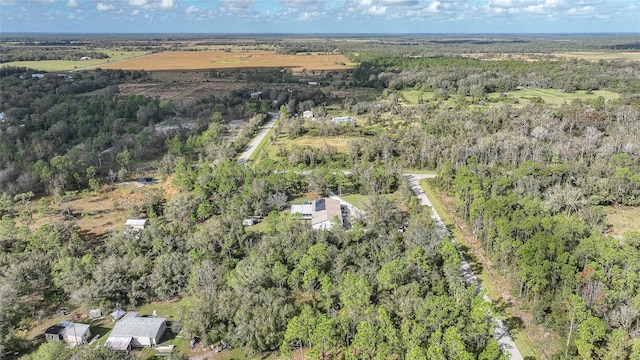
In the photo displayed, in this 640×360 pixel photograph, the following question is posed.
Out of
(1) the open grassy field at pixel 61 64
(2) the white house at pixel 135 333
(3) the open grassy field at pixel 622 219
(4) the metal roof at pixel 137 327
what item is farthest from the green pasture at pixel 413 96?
(1) the open grassy field at pixel 61 64

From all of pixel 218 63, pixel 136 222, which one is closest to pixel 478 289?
pixel 136 222

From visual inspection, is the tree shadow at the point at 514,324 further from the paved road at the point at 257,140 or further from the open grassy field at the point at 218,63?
the open grassy field at the point at 218,63

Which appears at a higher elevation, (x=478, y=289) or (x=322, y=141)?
(x=322, y=141)

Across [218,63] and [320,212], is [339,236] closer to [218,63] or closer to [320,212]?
[320,212]

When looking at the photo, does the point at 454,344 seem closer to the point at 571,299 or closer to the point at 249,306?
the point at 571,299

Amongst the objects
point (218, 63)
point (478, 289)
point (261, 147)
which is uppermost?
point (218, 63)

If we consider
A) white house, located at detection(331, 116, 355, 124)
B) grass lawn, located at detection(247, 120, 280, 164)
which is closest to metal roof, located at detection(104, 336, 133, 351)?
grass lawn, located at detection(247, 120, 280, 164)
